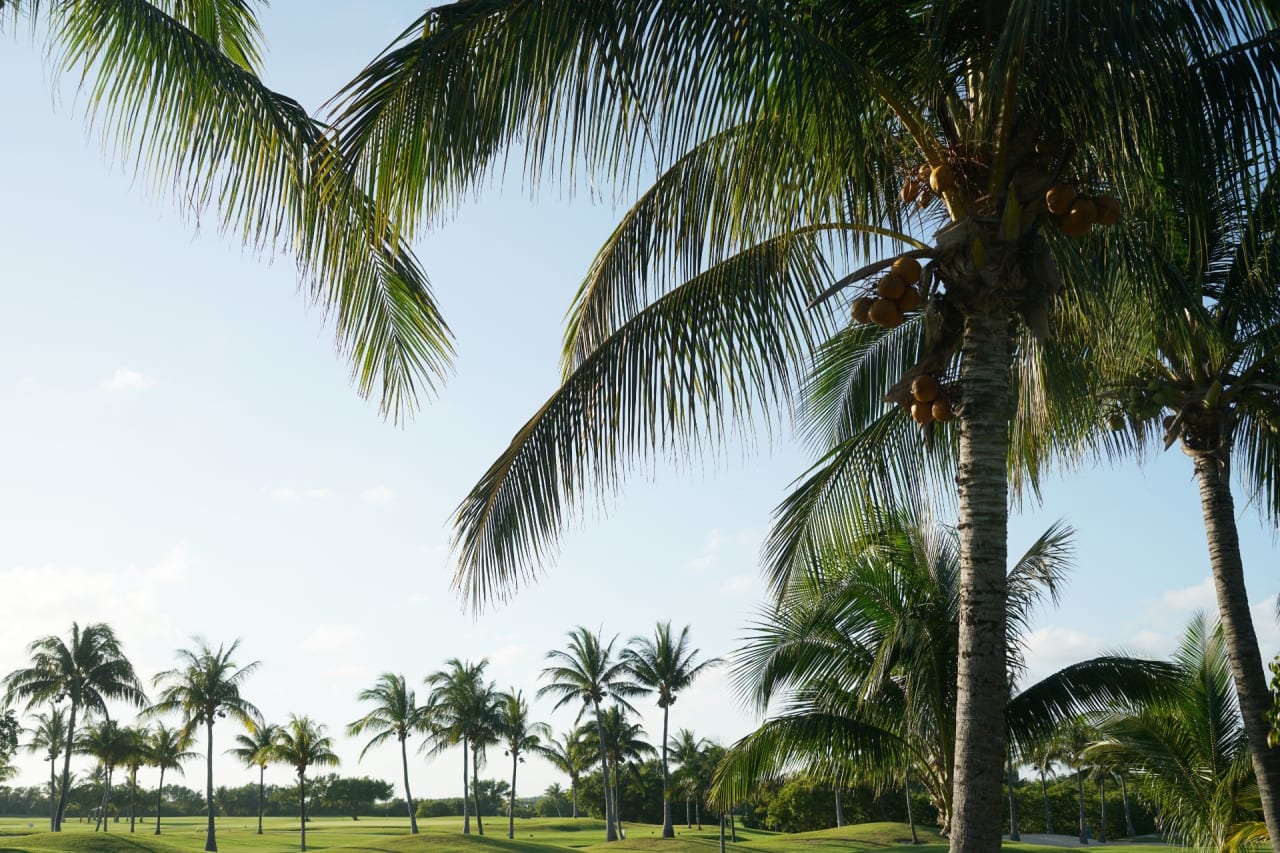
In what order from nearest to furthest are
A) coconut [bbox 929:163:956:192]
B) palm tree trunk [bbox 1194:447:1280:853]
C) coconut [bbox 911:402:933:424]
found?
coconut [bbox 929:163:956:192], coconut [bbox 911:402:933:424], palm tree trunk [bbox 1194:447:1280:853]

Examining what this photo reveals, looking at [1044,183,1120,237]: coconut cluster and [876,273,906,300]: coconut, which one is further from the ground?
[1044,183,1120,237]: coconut cluster

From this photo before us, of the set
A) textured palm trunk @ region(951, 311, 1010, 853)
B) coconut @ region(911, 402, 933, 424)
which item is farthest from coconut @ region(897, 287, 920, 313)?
coconut @ region(911, 402, 933, 424)

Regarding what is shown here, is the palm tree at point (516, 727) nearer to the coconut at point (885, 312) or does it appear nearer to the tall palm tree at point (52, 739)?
the tall palm tree at point (52, 739)

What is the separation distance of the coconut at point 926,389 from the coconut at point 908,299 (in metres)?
0.37

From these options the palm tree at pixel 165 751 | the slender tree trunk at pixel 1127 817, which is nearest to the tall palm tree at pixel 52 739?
the palm tree at pixel 165 751

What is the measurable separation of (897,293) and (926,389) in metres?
0.51

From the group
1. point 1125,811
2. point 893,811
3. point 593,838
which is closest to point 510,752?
point 593,838

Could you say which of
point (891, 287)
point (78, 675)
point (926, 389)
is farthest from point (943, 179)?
point (78, 675)

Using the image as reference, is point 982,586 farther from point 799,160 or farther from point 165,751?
point 165,751

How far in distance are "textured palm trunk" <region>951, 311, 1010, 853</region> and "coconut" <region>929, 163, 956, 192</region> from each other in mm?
631

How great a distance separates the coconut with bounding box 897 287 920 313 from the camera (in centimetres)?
514

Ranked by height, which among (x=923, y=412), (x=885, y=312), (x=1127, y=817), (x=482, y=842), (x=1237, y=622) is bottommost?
(x=1127, y=817)

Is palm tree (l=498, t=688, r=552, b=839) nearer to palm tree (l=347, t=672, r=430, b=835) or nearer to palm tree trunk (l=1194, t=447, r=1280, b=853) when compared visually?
palm tree (l=347, t=672, r=430, b=835)

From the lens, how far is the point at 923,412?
5.35 m
